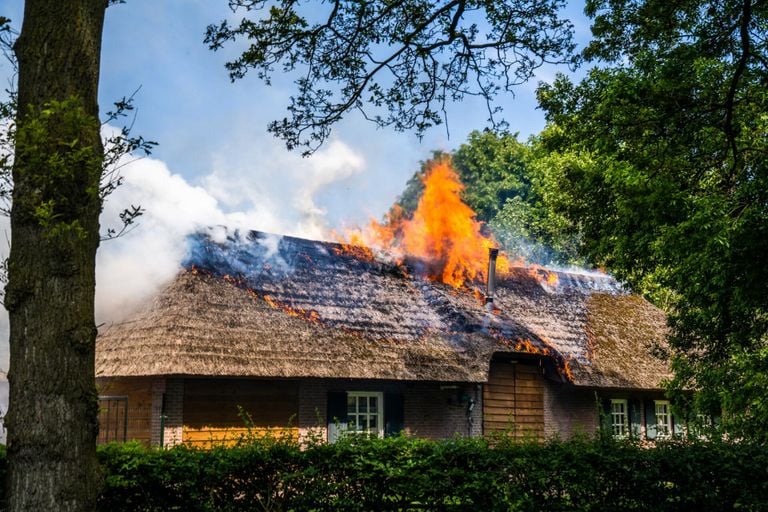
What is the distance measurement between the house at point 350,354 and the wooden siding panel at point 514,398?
0.15ft

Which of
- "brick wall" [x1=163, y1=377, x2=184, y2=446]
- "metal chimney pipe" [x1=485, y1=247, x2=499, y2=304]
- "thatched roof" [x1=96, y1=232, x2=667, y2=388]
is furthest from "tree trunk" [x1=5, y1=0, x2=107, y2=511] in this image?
"metal chimney pipe" [x1=485, y1=247, x2=499, y2=304]

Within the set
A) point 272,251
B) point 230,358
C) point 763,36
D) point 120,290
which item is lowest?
point 230,358

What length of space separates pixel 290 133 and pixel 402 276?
42.6 feet

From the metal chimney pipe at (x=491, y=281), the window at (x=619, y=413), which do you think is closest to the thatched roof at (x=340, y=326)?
the metal chimney pipe at (x=491, y=281)

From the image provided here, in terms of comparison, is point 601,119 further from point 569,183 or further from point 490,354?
point 490,354

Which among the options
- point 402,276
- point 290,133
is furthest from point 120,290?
point 290,133

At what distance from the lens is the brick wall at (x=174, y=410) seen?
16.4 m

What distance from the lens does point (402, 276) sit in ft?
76.0

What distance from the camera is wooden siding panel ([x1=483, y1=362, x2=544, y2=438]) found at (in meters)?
21.3

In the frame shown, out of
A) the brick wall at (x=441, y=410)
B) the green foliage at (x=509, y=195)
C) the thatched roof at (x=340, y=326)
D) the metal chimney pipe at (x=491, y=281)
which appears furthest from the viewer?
the green foliage at (x=509, y=195)

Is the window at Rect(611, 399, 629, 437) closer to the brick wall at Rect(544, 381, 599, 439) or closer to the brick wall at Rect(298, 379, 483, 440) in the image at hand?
the brick wall at Rect(544, 381, 599, 439)

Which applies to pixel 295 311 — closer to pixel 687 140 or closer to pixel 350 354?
pixel 350 354

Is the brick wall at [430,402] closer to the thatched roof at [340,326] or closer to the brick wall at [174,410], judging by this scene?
the thatched roof at [340,326]

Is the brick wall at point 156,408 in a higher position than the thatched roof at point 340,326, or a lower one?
lower
